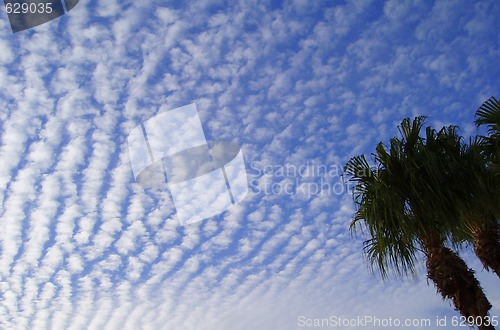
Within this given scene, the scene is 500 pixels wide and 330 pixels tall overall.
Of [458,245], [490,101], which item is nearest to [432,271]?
[458,245]

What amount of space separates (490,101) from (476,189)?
3.00 m

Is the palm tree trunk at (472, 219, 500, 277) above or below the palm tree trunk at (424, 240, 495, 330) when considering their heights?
above

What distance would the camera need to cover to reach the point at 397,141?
39.7ft

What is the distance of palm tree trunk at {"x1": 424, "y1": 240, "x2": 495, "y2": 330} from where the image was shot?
10953 mm

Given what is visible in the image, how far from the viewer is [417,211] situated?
1155cm

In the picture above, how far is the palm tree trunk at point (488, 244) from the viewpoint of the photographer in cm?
1227

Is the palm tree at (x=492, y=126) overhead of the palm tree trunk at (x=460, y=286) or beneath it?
overhead

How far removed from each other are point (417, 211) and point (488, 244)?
251cm

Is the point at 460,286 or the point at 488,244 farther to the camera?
the point at 488,244

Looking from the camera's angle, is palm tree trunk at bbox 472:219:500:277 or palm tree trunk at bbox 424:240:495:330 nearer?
palm tree trunk at bbox 424:240:495:330

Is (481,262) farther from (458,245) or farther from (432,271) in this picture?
(432,271)

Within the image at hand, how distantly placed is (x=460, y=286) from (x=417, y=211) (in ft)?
6.39

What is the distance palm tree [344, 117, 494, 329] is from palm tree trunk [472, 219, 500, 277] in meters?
1.33

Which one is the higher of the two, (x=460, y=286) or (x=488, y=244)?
(x=488, y=244)
